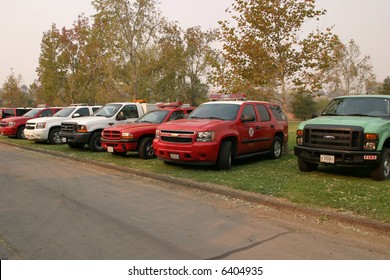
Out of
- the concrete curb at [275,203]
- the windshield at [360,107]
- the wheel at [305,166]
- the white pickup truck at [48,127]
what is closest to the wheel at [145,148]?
the concrete curb at [275,203]

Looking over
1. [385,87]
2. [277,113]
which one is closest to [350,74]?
[385,87]

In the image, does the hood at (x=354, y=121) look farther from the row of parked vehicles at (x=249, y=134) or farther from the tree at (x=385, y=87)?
the tree at (x=385, y=87)

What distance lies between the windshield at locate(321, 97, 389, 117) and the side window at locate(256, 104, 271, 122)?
2.06 metres

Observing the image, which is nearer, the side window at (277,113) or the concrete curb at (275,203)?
the concrete curb at (275,203)

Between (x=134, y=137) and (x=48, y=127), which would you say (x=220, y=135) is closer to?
(x=134, y=137)

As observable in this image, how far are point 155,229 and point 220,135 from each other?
4.21 metres

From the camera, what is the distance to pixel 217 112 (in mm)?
10078

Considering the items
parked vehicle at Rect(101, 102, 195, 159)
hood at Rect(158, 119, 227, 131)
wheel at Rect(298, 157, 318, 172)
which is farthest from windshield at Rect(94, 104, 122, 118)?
wheel at Rect(298, 157, 318, 172)

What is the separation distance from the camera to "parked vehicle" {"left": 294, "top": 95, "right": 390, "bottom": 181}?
297 inches

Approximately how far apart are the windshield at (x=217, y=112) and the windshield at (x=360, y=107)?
229 cm

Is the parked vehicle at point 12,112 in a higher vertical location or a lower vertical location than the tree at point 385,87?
lower

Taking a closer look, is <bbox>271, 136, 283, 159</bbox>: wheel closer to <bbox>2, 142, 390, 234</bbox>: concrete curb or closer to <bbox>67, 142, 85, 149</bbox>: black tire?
<bbox>2, 142, 390, 234</bbox>: concrete curb

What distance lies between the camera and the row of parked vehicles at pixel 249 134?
7.66 m

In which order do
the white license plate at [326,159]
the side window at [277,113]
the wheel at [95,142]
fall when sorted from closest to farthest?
the white license plate at [326,159], the side window at [277,113], the wheel at [95,142]
